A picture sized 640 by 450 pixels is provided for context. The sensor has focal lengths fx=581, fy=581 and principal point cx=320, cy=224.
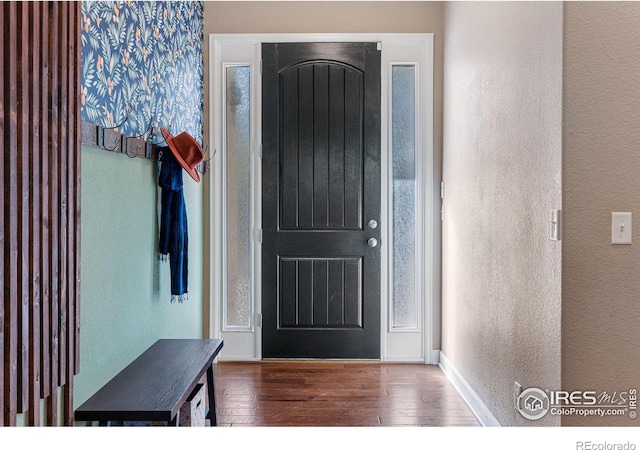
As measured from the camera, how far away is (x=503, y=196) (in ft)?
8.72

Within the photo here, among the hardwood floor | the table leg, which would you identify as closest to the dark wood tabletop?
the table leg

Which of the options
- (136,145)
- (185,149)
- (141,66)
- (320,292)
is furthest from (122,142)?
(320,292)

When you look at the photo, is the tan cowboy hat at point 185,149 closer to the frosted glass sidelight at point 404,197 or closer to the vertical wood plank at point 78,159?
the vertical wood plank at point 78,159

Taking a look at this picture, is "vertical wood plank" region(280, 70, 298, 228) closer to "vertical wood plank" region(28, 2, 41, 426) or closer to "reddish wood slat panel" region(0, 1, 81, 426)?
"reddish wood slat panel" region(0, 1, 81, 426)

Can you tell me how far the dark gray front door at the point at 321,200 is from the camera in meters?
4.08

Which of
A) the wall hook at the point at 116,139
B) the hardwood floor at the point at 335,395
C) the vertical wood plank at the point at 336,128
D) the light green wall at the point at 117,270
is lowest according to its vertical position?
the hardwood floor at the point at 335,395

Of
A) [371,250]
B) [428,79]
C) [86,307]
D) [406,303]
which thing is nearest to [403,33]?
[428,79]

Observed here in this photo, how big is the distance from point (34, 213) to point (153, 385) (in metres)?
0.80

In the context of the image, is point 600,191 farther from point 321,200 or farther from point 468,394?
point 321,200

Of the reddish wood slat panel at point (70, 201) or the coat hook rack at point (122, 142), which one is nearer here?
the reddish wood slat panel at point (70, 201)

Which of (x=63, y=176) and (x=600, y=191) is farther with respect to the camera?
(x=600, y=191)

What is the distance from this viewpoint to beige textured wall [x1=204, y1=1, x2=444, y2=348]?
406 centimetres

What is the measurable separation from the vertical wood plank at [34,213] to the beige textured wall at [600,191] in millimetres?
1634

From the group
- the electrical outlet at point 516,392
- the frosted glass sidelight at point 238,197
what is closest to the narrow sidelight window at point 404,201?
the frosted glass sidelight at point 238,197
